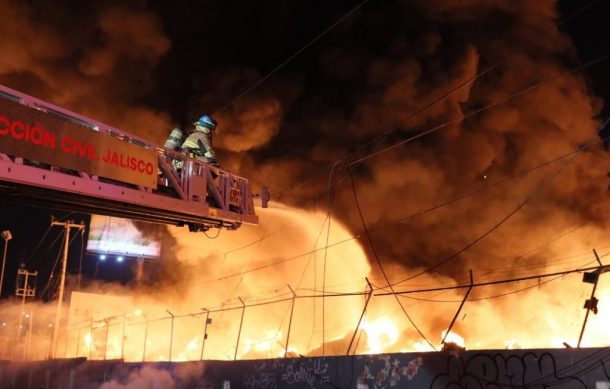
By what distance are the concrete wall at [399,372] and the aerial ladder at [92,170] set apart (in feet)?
13.3

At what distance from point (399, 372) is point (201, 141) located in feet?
17.9

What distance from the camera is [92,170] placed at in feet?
24.0

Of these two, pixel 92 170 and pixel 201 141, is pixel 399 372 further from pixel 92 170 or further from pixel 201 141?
pixel 92 170

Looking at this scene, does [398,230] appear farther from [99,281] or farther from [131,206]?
[99,281]

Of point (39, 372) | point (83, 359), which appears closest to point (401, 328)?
point (83, 359)

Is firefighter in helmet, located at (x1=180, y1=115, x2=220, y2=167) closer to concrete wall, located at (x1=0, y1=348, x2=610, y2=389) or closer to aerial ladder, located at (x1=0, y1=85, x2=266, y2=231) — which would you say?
aerial ladder, located at (x1=0, y1=85, x2=266, y2=231)

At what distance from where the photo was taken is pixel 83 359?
72.3ft

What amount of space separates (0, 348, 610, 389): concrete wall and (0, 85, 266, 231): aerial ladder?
4065 mm

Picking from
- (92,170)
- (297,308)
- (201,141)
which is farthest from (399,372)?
(297,308)

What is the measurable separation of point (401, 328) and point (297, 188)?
10425mm

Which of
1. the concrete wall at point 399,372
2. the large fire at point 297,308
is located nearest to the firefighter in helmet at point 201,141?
the concrete wall at point 399,372

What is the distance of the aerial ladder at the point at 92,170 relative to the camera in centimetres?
653

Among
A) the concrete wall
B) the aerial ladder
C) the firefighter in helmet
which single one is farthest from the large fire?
the aerial ladder

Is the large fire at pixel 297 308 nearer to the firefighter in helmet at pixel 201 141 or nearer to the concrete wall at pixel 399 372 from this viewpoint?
the concrete wall at pixel 399 372
